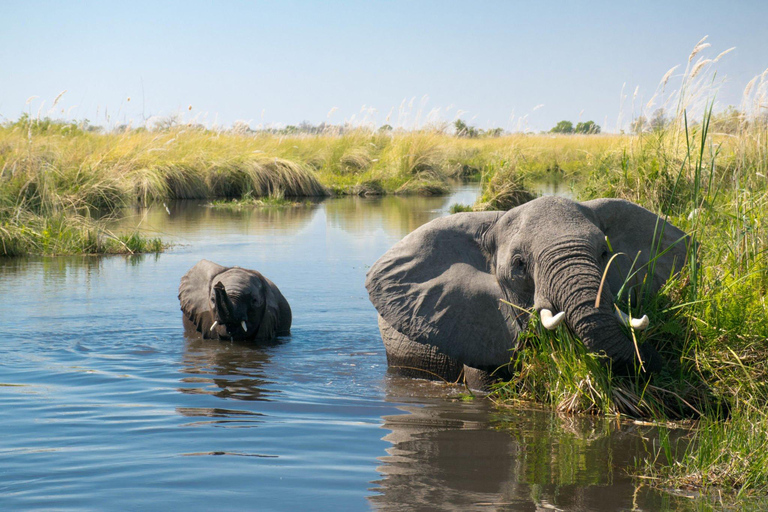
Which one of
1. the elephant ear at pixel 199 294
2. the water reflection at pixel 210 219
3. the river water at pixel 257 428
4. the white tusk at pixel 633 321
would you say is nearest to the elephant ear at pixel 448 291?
the river water at pixel 257 428

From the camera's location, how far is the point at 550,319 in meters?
4.94

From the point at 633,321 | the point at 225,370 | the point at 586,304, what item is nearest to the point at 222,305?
the point at 225,370

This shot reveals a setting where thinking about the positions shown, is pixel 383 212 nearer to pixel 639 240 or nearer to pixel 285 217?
pixel 285 217

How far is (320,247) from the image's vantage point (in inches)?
557

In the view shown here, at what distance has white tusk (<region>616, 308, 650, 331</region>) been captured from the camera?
470cm

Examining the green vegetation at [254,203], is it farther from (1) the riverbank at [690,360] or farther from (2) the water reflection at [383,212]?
(1) the riverbank at [690,360]

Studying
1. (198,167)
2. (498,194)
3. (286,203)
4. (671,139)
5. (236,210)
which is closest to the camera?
(671,139)

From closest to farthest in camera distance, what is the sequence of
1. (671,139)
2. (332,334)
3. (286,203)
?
1. (332,334)
2. (671,139)
3. (286,203)

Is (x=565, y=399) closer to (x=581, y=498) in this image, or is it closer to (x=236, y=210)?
(x=581, y=498)

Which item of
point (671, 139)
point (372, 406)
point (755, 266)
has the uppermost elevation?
point (671, 139)

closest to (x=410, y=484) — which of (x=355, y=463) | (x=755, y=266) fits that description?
(x=355, y=463)

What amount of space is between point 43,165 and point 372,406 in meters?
11.4

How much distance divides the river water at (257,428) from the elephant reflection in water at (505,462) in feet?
0.04

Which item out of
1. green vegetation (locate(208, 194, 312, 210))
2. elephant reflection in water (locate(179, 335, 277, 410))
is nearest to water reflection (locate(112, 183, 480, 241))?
green vegetation (locate(208, 194, 312, 210))
